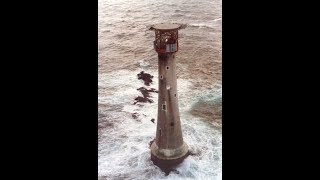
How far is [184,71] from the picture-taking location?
33.4 metres

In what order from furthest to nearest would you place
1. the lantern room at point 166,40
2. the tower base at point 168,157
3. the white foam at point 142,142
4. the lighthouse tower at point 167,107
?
the white foam at point 142,142 → the tower base at point 168,157 → the lighthouse tower at point 167,107 → the lantern room at point 166,40

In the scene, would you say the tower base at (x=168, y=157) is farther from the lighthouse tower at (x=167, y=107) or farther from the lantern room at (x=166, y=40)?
the lantern room at (x=166, y=40)

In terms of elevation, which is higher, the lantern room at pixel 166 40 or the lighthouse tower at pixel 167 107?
the lantern room at pixel 166 40

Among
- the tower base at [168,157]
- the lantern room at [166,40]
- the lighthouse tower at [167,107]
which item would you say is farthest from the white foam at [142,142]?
the lantern room at [166,40]

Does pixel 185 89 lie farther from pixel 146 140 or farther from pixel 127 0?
pixel 127 0

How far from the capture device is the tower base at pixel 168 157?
18000 millimetres

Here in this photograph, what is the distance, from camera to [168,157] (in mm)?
18000

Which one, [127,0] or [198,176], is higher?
[127,0]

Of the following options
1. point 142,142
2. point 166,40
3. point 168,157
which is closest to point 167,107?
point 168,157

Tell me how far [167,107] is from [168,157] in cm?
311

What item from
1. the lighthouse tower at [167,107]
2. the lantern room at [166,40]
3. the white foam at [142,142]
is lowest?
the white foam at [142,142]

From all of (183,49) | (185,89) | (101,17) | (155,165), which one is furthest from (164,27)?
(101,17)

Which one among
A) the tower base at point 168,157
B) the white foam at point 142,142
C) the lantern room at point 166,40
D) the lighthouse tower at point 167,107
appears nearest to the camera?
the lantern room at point 166,40

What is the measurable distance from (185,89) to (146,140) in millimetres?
9013
